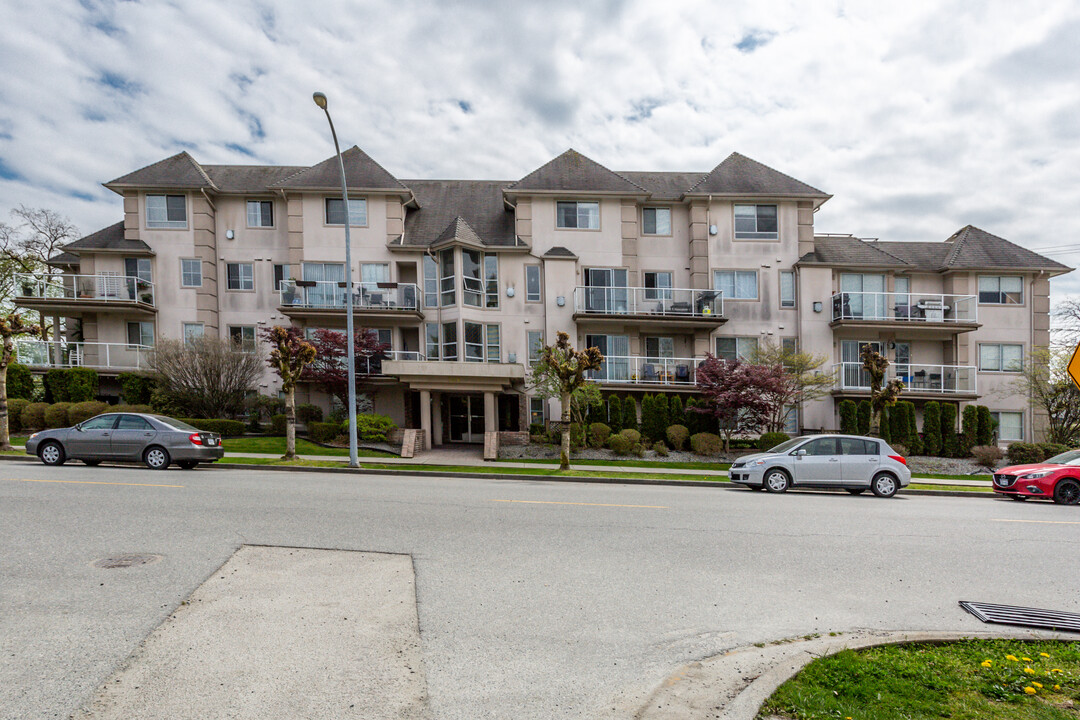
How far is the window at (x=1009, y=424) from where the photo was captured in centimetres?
2639

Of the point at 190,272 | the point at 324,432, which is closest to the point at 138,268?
the point at 190,272

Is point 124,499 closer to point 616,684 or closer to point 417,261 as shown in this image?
point 616,684

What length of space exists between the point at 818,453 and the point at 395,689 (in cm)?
1300

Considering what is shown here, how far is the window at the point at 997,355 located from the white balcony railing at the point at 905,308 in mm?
2220

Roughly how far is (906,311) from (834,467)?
1729cm

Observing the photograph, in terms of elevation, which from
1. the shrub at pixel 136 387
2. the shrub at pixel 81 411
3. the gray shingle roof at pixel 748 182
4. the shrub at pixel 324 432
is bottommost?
the shrub at pixel 324 432

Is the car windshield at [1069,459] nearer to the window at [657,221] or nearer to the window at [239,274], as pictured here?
the window at [657,221]

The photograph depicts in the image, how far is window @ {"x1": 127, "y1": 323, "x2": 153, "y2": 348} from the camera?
2655cm

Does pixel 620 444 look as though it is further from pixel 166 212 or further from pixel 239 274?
pixel 166 212

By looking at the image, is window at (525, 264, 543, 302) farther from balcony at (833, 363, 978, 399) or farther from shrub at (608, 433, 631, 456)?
balcony at (833, 363, 978, 399)

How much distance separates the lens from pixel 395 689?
3.77 meters

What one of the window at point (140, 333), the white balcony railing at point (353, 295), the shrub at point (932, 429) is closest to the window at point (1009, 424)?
the shrub at point (932, 429)

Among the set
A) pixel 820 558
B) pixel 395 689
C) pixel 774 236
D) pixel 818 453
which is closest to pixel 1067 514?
pixel 818 453

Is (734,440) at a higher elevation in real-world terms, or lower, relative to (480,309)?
lower
